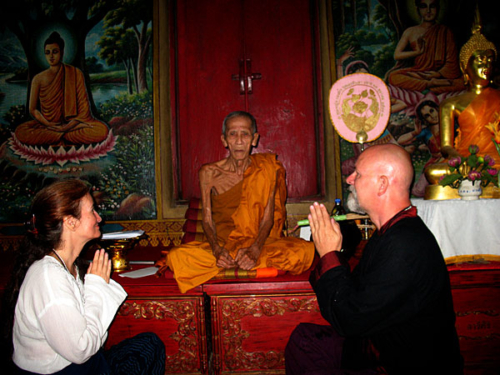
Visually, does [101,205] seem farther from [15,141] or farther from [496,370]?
[496,370]

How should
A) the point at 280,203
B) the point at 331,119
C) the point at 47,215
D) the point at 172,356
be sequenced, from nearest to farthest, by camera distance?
the point at 47,215, the point at 172,356, the point at 280,203, the point at 331,119

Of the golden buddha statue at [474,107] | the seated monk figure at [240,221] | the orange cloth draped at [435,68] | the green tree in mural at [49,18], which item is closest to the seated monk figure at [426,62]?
the orange cloth draped at [435,68]

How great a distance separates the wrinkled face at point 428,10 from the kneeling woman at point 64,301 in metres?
4.60

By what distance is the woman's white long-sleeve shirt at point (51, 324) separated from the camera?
1350mm

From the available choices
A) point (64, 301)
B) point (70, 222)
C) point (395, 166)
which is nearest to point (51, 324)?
point (64, 301)

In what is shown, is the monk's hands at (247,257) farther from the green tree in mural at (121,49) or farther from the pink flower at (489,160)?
the green tree in mural at (121,49)

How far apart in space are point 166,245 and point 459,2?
16.3 ft

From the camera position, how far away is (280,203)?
3.08 metres

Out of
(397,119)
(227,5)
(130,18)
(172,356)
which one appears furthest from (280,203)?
(130,18)

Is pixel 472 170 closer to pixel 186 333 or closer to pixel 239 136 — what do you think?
pixel 239 136

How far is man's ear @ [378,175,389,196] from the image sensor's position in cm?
146

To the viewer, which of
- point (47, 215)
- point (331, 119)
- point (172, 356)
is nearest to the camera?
point (47, 215)

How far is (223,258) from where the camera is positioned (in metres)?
2.58

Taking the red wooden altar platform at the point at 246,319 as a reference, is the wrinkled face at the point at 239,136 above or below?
above
